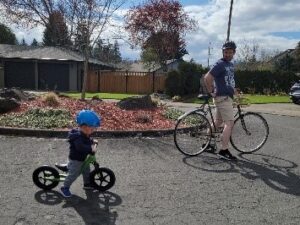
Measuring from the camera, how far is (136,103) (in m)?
12.9

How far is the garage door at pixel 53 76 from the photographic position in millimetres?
38156

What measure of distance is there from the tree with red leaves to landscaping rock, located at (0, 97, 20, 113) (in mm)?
33912

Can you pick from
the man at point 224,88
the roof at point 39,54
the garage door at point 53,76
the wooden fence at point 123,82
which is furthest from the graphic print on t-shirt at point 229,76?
the garage door at point 53,76

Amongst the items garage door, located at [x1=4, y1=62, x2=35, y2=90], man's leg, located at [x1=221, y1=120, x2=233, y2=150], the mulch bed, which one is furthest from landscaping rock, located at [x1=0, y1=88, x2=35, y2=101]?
garage door, located at [x1=4, y1=62, x2=35, y2=90]

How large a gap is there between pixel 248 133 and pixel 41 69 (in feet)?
104

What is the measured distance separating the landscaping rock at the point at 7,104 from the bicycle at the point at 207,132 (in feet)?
14.7

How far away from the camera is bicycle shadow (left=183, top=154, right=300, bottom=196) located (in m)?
6.56

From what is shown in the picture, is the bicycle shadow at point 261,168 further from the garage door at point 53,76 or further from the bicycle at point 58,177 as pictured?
the garage door at point 53,76

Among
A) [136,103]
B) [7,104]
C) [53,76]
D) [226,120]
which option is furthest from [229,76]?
[53,76]

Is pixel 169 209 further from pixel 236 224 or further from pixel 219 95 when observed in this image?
pixel 219 95

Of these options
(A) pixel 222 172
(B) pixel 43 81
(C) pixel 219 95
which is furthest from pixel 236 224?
(B) pixel 43 81

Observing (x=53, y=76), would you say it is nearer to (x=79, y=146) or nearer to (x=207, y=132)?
(x=207, y=132)

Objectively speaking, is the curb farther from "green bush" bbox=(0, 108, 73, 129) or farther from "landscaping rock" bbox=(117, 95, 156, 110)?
"landscaping rock" bbox=(117, 95, 156, 110)

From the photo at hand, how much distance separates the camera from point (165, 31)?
45656 mm
